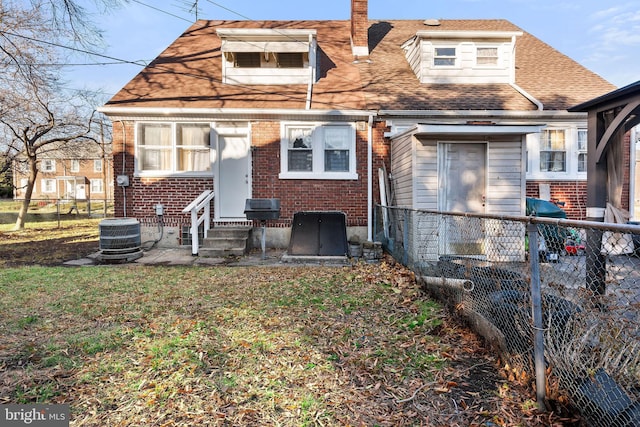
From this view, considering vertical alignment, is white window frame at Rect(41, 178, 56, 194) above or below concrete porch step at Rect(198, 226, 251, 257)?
above

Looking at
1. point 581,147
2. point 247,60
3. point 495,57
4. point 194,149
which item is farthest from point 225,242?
point 581,147

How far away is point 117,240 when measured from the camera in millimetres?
7754

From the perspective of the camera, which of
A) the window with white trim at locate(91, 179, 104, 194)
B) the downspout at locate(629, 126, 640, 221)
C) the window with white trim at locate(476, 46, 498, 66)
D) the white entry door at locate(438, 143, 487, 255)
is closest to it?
the white entry door at locate(438, 143, 487, 255)

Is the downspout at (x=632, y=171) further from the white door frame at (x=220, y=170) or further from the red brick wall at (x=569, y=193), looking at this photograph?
the white door frame at (x=220, y=170)

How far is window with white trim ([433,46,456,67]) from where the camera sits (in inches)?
425

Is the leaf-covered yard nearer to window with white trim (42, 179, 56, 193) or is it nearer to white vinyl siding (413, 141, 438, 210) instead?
white vinyl siding (413, 141, 438, 210)

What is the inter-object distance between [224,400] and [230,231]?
6676 mm

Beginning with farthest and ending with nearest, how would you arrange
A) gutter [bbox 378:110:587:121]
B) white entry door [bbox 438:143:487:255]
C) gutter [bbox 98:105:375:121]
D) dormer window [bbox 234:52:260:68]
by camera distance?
1. dormer window [bbox 234:52:260:68]
2. gutter [bbox 378:110:587:121]
3. gutter [bbox 98:105:375:121]
4. white entry door [bbox 438:143:487:255]

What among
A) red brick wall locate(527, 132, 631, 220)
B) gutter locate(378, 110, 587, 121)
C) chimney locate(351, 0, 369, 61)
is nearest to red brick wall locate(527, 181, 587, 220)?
red brick wall locate(527, 132, 631, 220)

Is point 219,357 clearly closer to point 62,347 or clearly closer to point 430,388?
point 62,347

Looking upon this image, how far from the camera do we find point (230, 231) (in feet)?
29.3

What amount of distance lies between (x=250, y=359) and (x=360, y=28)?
11829 millimetres

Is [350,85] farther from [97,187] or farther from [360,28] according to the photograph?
[97,187]

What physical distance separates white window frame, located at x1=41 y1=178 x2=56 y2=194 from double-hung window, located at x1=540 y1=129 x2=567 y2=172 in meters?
45.4
